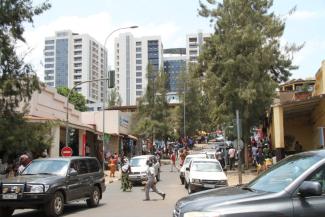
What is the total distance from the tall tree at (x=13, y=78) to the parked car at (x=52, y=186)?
84.8 inches

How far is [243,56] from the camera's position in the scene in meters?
34.2

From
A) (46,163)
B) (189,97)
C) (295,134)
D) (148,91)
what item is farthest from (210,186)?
(189,97)

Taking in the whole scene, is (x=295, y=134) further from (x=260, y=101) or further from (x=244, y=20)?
(x=244, y=20)

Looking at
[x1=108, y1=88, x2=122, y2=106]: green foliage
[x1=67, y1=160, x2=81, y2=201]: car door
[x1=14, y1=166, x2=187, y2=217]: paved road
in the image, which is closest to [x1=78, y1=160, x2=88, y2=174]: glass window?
[x1=67, y1=160, x2=81, y2=201]: car door

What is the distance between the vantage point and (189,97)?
245 feet

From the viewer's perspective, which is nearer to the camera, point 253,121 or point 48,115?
point 48,115

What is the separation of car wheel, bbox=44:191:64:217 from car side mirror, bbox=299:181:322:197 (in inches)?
388

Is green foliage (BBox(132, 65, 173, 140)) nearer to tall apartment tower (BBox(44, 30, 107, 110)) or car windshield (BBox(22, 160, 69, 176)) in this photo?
tall apartment tower (BBox(44, 30, 107, 110))

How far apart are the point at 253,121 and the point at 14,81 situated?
23201mm

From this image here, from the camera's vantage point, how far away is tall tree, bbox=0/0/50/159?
1784 centimetres

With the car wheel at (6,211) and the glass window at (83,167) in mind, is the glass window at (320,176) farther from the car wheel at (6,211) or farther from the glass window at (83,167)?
the glass window at (83,167)

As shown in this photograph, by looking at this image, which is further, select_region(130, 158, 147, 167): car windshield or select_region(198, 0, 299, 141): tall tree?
select_region(198, 0, 299, 141): tall tree

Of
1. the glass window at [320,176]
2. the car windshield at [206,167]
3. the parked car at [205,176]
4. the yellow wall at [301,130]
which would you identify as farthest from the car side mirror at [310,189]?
the yellow wall at [301,130]

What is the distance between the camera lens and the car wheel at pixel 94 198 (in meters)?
17.6
